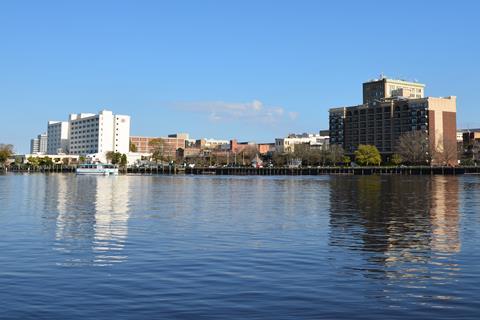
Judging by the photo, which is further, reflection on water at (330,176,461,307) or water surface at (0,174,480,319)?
reflection on water at (330,176,461,307)

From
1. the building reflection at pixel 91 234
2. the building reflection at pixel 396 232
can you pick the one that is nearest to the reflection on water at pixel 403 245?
the building reflection at pixel 396 232

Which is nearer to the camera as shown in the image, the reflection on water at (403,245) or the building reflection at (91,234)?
the reflection on water at (403,245)

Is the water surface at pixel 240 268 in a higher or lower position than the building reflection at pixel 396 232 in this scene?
lower

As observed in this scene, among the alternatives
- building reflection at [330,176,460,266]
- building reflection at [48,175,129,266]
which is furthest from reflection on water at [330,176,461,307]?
building reflection at [48,175,129,266]

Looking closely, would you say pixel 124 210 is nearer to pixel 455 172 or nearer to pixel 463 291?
pixel 463 291

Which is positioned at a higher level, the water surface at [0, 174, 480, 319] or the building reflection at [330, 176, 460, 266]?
the building reflection at [330, 176, 460, 266]

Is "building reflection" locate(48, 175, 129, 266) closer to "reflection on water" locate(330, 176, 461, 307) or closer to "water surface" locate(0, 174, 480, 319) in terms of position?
"water surface" locate(0, 174, 480, 319)

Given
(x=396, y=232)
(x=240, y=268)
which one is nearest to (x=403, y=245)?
(x=396, y=232)

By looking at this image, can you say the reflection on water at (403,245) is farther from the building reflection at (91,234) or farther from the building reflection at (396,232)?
the building reflection at (91,234)

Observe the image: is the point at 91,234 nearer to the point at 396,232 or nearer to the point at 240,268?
the point at 240,268

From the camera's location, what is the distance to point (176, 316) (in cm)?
1278

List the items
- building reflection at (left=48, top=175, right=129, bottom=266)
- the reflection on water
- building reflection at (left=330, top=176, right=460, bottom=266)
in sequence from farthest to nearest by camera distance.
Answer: building reflection at (left=330, top=176, right=460, bottom=266) < building reflection at (left=48, top=175, right=129, bottom=266) < the reflection on water

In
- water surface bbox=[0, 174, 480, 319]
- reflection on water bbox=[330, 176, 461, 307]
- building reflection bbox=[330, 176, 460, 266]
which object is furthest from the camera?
building reflection bbox=[330, 176, 460, 266]

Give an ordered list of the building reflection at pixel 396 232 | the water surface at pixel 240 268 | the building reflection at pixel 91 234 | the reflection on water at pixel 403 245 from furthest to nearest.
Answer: the building reflection at pixel 396 232 → the building reflection at pixel 91 234 → the reflection on water at pixel 403 245 → the water surface at pixel 240 268
